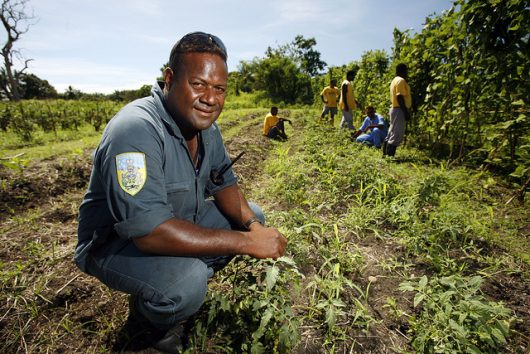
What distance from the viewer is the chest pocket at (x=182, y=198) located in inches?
67.8

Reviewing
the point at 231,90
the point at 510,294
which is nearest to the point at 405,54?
the point at 510,294

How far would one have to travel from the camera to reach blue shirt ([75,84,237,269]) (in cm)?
138

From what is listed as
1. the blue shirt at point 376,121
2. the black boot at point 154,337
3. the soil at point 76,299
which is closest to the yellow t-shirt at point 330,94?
the blue shirt at point 376,121

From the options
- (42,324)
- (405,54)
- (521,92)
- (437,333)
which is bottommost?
(42,324)

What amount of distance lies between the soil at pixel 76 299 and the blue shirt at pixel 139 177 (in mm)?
624

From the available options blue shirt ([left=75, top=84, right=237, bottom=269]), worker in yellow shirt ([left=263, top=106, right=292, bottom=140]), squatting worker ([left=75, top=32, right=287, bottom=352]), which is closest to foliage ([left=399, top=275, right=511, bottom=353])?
squatting worker ([left=75, top=32, right=287, bottom=352])

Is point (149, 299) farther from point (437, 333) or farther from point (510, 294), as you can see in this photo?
point (510, 294)

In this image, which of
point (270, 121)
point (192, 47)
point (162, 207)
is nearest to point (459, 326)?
point (162, 207)

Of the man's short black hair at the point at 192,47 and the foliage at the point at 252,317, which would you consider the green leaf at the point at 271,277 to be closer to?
the foliage at the point at 252,317

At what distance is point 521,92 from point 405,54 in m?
4.14

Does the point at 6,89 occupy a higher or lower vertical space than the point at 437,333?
higher

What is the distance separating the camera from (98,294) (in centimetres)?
222

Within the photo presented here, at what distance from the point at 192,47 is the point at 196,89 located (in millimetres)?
233

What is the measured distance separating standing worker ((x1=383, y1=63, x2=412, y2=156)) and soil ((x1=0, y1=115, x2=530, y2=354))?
3.95 m
